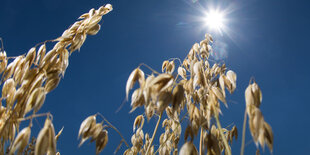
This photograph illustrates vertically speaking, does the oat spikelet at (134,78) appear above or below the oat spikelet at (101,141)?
above

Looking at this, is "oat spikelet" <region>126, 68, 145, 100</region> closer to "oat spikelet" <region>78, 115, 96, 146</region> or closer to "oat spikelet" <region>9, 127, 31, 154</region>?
"oat spikelet" <region>78, 115, 96, 146</region>

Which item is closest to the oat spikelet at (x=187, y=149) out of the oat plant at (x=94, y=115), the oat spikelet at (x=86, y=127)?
the oat plant at (x=94, y=115)

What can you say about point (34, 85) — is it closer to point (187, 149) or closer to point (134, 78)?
point (134, 78)

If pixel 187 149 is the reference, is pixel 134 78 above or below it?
above

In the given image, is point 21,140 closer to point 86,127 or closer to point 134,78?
point 86,127

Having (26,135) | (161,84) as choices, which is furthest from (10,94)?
(161,84)

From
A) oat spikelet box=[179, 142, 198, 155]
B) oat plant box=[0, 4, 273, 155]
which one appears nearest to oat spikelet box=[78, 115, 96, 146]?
oat plant box=[0, 4, 273, 155]

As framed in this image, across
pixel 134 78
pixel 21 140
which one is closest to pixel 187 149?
pixel 134 78

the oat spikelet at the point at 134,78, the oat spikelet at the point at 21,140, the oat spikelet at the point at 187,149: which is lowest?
the oat spikelet at the point at 21,140

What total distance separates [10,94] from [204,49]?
3.50 feet

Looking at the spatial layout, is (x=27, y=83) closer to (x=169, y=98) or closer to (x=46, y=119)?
(x=46, y=119)

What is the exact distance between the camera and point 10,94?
99 cm

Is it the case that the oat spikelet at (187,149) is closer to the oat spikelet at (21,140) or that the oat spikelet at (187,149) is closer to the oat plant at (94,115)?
the oat plant at (94,115)

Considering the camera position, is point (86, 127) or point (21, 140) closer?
point (21, 140)
